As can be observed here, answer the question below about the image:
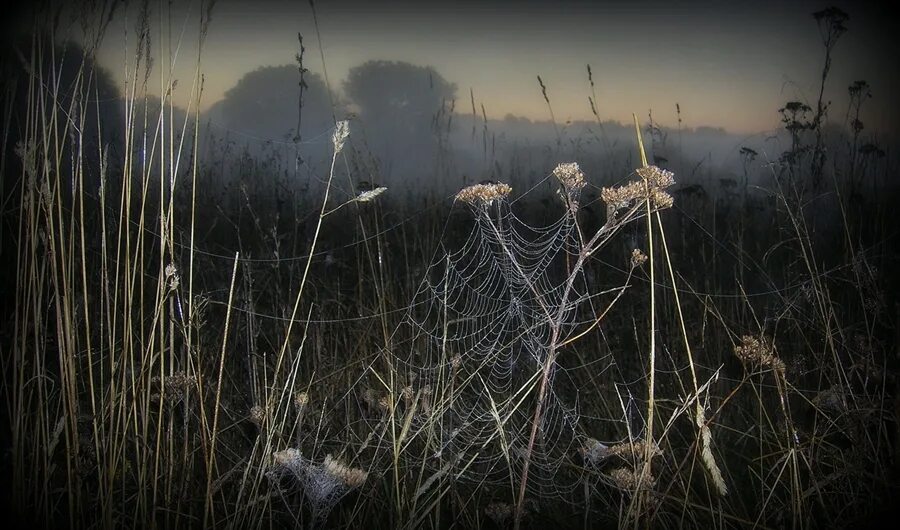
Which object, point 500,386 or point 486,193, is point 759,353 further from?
point 500,386

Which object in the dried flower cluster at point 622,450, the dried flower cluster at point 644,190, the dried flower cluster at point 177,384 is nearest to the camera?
the dried flower cluster at point 644,190

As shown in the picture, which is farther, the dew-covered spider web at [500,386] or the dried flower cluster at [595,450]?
the dried flower cluster at [595,450]

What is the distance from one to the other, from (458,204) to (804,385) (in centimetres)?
194

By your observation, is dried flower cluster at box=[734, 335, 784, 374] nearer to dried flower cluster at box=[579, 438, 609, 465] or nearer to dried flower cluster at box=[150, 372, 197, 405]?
dried flower cluster at box=[579, 438, 609, 465]

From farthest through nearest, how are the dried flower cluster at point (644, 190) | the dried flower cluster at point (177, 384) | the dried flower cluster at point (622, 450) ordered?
the dried flower cluster at point (177, 384) → the dried flower cluster at point (622, 450) → the dried flower cluster at point (644, 190)

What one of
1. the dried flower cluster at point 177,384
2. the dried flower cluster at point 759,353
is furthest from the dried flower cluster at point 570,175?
the dried flower cluster at point 177,384

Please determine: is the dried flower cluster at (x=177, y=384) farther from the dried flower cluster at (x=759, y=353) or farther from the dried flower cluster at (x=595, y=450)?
the dried flower cluster at (x=759, y=353)

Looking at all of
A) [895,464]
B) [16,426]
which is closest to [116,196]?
[16,426]

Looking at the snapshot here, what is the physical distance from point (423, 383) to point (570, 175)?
98cm

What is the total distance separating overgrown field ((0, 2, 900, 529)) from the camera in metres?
1.58

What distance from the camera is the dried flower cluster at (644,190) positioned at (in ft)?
4.54

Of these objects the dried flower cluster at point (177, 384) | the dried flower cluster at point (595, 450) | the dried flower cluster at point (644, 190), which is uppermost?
the dried flower cluster at point (644, 190)

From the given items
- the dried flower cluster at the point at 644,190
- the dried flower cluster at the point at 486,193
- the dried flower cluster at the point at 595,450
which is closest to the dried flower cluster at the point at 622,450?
the dried flower cluster at the point at 595,450

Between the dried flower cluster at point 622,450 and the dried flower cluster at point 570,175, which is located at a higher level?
the dried flower cluster at point 570,175
